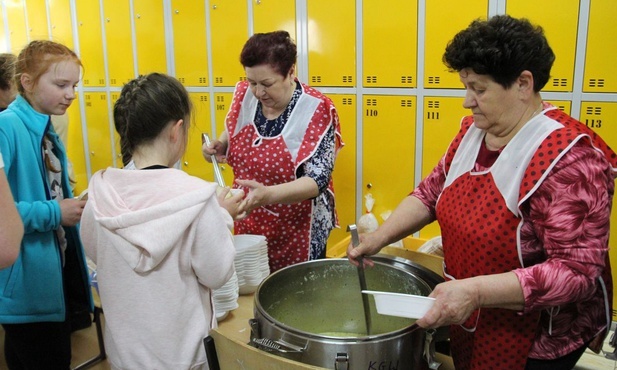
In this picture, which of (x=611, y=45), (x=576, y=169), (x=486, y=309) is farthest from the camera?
(x=611, y=45)

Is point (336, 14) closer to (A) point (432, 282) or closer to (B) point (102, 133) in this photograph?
(A) point (432, 282)

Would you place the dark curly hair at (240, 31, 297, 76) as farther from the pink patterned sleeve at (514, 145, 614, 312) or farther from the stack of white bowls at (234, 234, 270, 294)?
the pink patterned sleeve at (514, 145, 614, 312)

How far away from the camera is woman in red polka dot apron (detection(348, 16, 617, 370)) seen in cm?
103

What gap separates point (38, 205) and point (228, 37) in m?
2.35

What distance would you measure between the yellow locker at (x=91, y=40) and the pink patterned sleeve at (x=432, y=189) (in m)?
4.14

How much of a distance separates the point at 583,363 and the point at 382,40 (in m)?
1.99

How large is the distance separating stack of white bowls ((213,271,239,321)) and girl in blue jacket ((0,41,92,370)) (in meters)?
0.59

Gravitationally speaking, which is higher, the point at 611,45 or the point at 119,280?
the point at 611,45

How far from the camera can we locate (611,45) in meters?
2.29

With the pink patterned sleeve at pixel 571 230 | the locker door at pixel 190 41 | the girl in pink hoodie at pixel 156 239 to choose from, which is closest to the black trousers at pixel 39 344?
the girl in pink hoodie at pixel 156 239

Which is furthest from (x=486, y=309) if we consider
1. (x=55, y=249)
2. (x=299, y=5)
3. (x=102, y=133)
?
(x=102, y=133)

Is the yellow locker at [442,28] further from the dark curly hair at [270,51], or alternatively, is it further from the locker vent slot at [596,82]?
the dark curly hair at [270,51]

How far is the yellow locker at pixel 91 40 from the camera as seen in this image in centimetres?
465

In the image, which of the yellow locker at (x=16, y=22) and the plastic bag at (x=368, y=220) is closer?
the plastic bag at (x=368, y=220)
